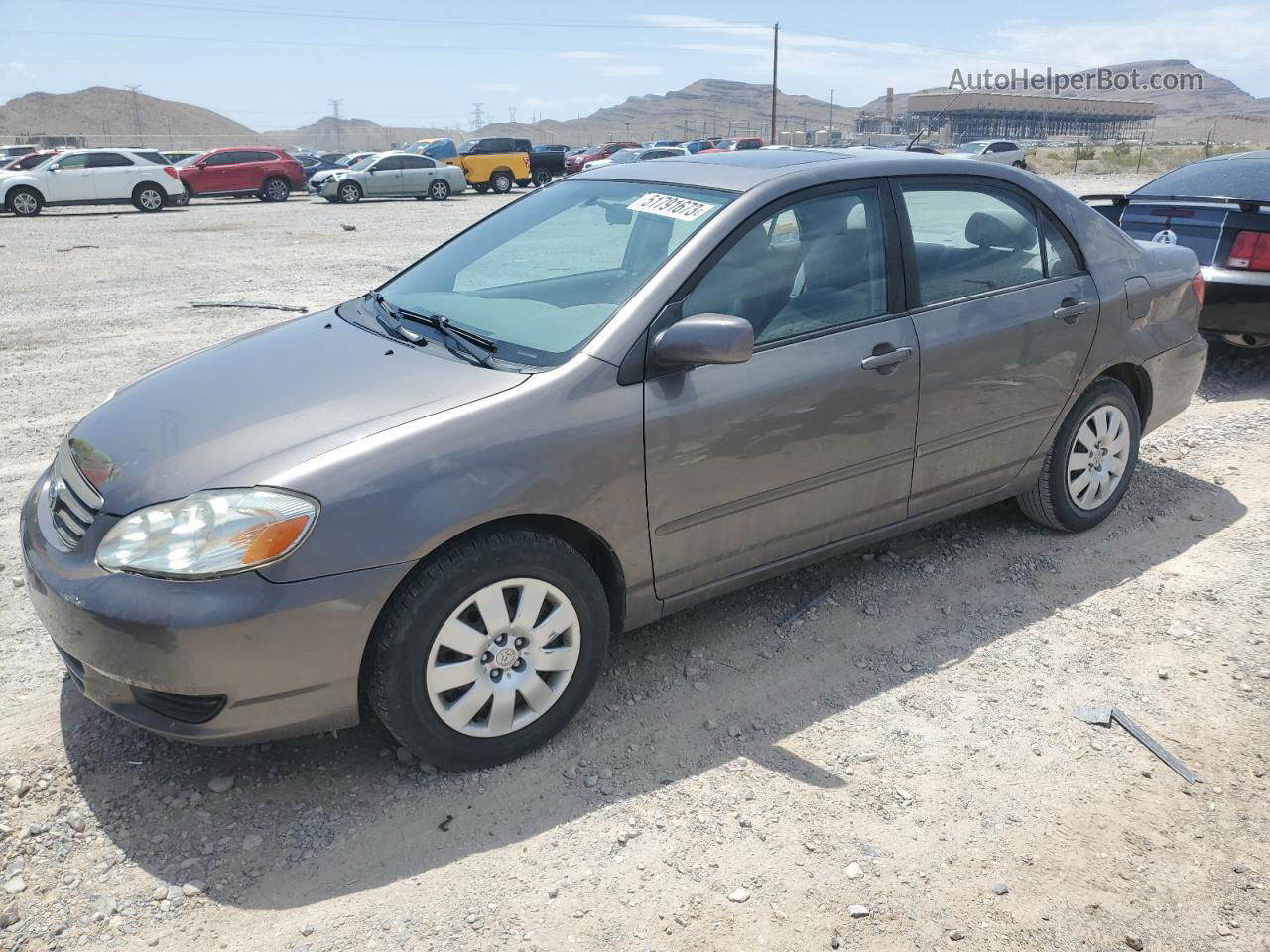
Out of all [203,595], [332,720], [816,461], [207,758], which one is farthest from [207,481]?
[816,461]

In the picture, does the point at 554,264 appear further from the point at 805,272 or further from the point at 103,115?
the point at 103,115

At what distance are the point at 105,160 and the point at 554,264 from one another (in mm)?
24579

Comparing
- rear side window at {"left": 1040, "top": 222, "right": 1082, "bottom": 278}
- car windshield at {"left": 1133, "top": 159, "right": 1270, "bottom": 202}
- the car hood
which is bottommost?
the car hood

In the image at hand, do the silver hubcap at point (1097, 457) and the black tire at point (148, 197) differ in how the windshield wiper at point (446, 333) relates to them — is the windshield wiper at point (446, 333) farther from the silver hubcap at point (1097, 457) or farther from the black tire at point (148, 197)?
the black tire at point (148, 197)

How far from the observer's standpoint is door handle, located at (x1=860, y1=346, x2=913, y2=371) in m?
3.59

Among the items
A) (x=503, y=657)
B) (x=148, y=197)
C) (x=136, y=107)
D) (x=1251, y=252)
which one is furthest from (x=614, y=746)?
(x=136, y=107)

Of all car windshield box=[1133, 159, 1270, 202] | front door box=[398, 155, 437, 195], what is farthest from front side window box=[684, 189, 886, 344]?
→ front door box=[398, 155, 437, 195]

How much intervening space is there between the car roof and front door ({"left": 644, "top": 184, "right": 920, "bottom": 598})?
12 centimetres

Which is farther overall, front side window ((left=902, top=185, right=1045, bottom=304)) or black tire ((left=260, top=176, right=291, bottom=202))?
black tire ((left=260, top=176, right=291, bottom=202))

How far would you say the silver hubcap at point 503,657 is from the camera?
2.87 metres

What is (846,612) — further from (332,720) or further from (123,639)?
(123,639)

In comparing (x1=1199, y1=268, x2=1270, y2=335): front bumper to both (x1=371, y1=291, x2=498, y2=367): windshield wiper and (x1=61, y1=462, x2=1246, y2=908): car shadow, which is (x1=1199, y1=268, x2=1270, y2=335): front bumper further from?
(x1=371, y1=291, x2=498, y2=367): windshield wiper

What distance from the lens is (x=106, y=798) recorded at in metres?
2.93

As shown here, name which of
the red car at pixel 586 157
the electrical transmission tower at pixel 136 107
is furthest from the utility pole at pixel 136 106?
the red car at pixel 586 157
